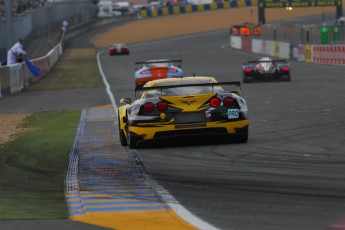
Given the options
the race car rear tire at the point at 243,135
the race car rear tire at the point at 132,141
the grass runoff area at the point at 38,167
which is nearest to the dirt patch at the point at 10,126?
the grass runoff area at the point at 38,167

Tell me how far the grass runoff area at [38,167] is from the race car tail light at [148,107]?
1.26 m

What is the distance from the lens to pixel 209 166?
37.7ft

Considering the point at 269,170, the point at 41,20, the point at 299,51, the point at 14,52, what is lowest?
the point at 299,51

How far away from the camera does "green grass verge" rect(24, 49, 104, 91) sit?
38.7 meters

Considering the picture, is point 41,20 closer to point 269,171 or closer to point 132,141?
point 132,141

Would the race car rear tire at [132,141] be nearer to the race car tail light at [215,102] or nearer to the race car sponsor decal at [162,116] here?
the race car sponsor decal at [162,116]

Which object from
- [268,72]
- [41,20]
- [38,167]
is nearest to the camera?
[38,167]

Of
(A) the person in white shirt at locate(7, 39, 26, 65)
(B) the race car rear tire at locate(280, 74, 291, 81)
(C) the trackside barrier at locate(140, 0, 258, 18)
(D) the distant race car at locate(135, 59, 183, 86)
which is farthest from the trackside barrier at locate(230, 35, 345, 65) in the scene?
(C) the trackside barrier at locate(140, 0, 258, 18)

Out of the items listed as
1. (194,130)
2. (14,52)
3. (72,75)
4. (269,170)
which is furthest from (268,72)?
(269,170)

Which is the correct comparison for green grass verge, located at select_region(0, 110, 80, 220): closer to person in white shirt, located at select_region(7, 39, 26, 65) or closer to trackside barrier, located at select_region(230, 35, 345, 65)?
person in white shirt, located at select_region(7, 39, 26, 65)

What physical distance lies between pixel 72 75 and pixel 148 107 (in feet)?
112

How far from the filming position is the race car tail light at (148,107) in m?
14.1

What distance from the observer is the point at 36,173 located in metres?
11.3

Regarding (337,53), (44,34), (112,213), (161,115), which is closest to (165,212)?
(112,213)
